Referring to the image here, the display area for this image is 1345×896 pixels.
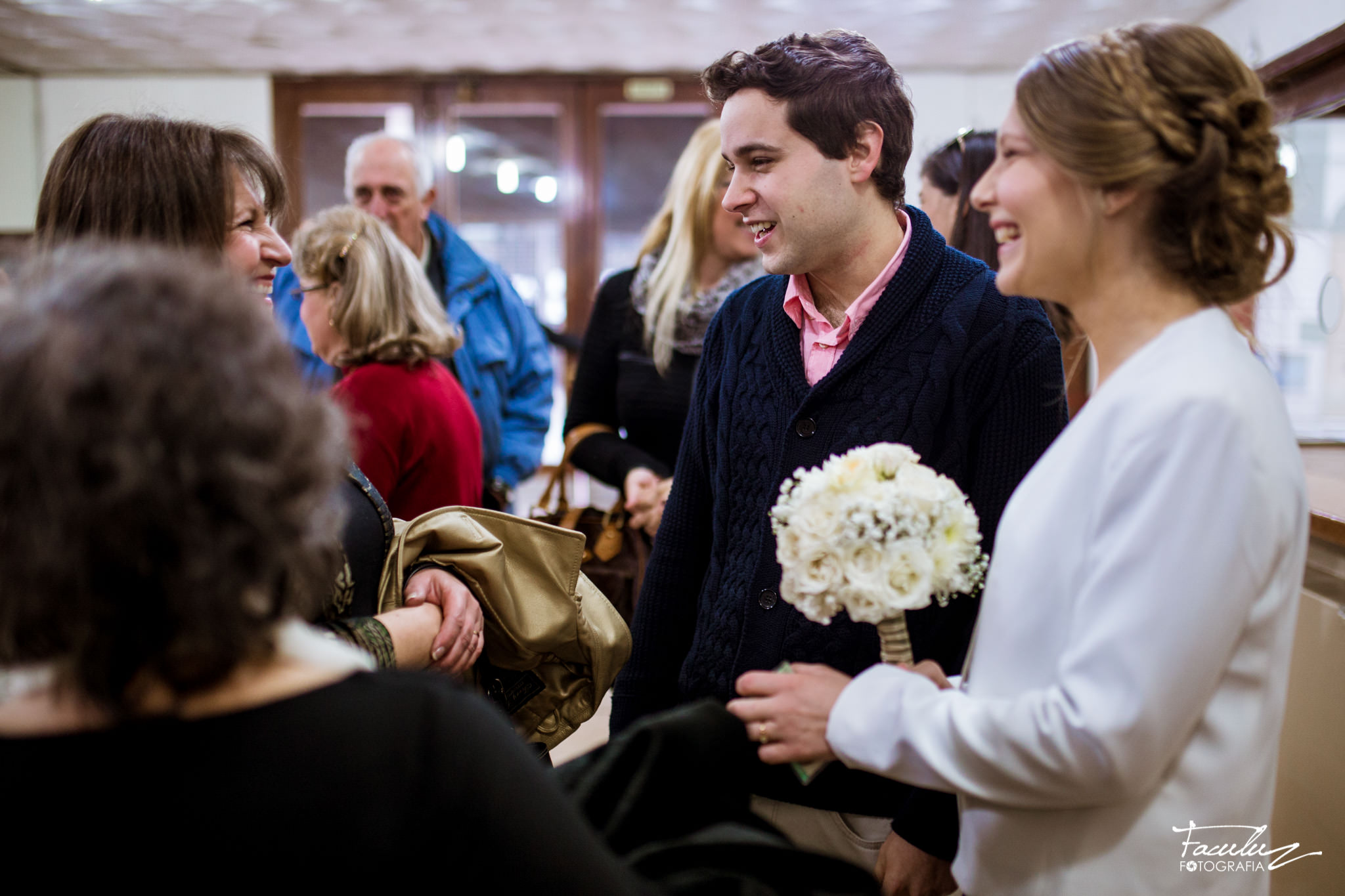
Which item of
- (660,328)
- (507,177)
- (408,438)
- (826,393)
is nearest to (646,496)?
(660,328)

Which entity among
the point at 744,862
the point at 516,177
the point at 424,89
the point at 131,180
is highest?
the point at 424,89

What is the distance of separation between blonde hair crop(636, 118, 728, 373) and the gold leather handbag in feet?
3.26

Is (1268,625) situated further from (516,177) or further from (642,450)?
→ (516,177)

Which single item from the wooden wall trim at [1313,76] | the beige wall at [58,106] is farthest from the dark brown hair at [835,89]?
the beige wall at [58,106]

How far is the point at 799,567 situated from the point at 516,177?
6550 mm

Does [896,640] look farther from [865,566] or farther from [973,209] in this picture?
[973,209]

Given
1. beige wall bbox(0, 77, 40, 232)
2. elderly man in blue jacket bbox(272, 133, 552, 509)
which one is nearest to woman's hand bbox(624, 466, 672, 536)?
elderly man in blue jacket bbox(272, 133, 552, 509)

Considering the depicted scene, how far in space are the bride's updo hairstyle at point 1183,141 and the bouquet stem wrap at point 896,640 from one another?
1.62 feet

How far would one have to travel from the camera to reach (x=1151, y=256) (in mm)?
1064

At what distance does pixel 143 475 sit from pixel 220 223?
34.0 inches

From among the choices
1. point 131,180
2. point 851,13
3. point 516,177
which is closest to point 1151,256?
point 131,180

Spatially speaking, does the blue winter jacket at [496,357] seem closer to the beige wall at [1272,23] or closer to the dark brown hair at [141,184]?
the dark brown hair at [141,184]

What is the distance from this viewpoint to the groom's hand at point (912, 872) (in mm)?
1332

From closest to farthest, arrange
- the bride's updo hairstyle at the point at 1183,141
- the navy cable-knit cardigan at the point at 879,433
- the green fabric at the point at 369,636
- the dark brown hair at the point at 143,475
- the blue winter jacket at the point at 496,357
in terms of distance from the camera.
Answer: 1. the dark brown hair at the point at 143,475
2. the bride's updo hairstyle at the point at 1183,141
3. the green fabric at the point at 369,636
4. the navy cable-knit cardigan at the point at 879,433
5. the blue winter jacket at the point at 496,357
